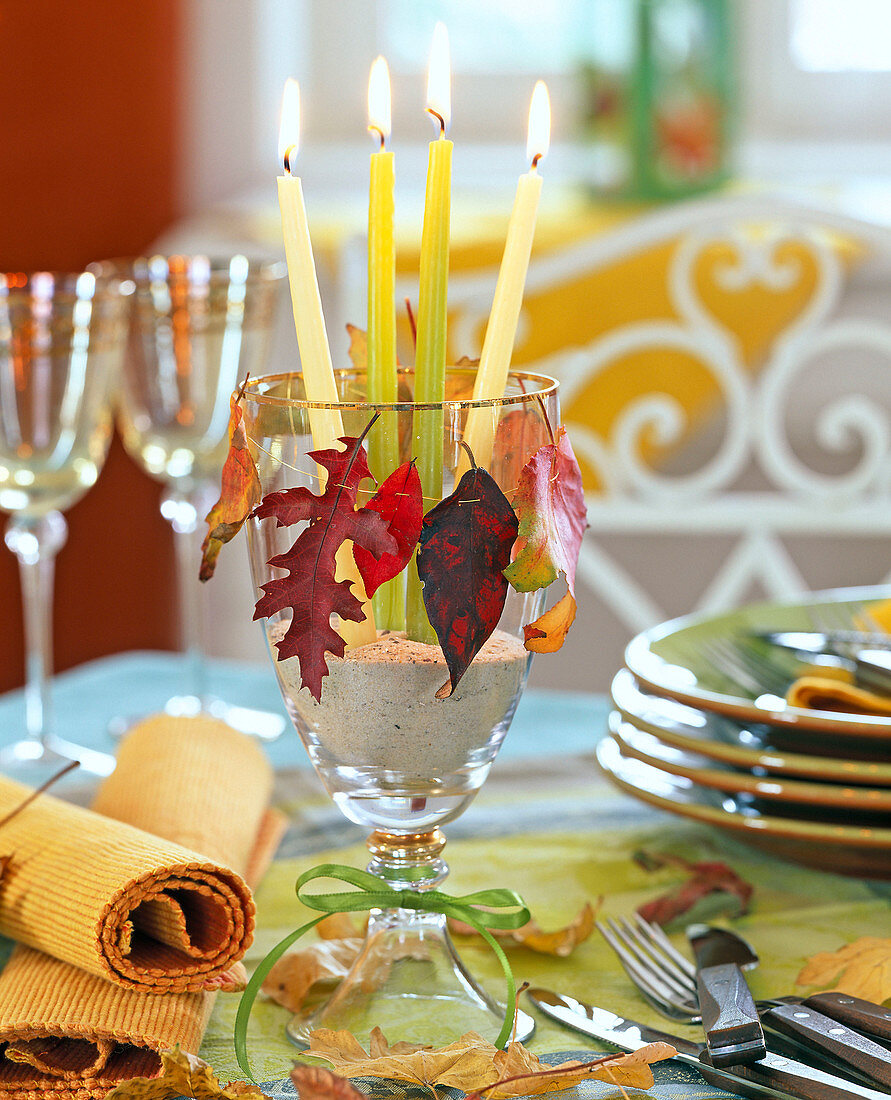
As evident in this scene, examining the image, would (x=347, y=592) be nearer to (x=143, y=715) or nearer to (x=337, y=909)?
(x=337, y=909)

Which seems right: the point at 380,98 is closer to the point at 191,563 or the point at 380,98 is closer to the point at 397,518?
the point at 397,518

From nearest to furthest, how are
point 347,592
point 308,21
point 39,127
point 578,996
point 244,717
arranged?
point 347,592 → point 578,996 → point 244,717 → point 39,127 → point 308,21

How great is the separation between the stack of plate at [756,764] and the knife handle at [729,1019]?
11 cm

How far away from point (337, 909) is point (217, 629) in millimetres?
1577

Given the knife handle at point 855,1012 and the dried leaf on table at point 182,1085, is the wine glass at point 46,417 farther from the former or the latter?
the knife handle at point 855,1012

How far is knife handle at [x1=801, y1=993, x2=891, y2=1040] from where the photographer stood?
0.44 metres

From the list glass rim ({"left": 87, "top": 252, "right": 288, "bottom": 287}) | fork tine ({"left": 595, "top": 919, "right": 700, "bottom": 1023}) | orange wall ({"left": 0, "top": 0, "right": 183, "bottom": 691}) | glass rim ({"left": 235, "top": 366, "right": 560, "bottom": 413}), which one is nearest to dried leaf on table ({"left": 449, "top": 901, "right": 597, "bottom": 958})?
fork tine ({"left": 595, "top": 919, "right": 700, "bottom": 1023})

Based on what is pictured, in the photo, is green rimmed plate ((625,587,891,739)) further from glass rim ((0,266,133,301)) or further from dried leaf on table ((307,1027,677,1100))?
glass rim ((0,266,133,301))

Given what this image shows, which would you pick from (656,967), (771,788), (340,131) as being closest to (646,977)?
(656,967)

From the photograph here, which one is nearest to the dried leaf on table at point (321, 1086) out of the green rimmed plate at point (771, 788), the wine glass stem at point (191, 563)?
the green rimmed plate at point (771, 788)

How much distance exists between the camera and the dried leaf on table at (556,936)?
55cm

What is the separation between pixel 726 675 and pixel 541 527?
12.0 inches

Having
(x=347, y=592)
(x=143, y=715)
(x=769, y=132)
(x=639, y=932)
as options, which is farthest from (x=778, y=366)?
(x=347, y=592)

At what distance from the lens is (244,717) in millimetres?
908
